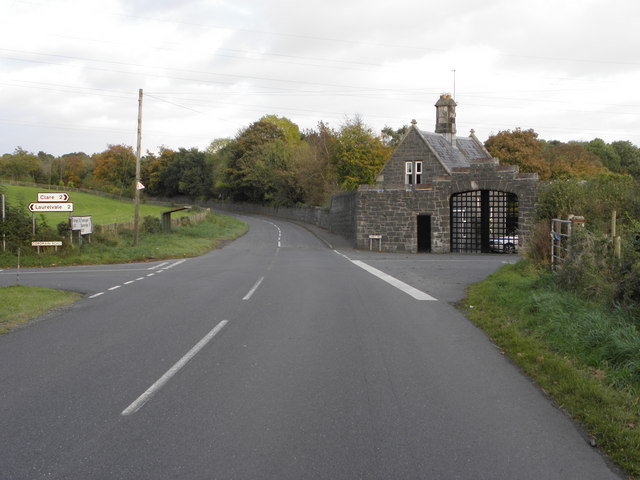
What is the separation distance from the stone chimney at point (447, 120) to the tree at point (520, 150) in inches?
478

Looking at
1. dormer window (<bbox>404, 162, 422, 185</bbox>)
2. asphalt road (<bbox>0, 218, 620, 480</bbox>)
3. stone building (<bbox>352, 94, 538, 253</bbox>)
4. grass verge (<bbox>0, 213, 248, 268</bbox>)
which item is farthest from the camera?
dormer window (<bbox>404, 162, 422, 185</bbox>)

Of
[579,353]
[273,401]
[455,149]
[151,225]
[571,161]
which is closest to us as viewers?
[273,401]

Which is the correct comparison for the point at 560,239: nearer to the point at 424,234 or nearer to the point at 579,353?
the point at 579,353

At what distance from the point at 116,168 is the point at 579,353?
335ft

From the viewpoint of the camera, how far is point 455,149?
4319cm

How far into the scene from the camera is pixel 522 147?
5472cm

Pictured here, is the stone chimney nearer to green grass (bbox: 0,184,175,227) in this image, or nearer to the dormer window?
the dormer window

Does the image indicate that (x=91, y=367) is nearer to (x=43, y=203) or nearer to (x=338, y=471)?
(x=338, y=471)

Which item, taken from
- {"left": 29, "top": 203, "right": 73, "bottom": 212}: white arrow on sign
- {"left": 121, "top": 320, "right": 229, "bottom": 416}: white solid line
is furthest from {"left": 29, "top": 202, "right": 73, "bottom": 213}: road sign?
{"left": 121, "top": 320, "right": 229, "bottom": 416}: white solid line

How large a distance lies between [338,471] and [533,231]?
15.0 metres

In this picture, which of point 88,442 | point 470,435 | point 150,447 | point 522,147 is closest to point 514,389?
point 470,435

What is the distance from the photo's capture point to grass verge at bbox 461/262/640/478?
4.94 meters

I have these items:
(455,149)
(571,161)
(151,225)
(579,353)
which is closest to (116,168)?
(151,225)

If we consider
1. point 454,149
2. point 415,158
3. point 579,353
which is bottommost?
point 579,353
